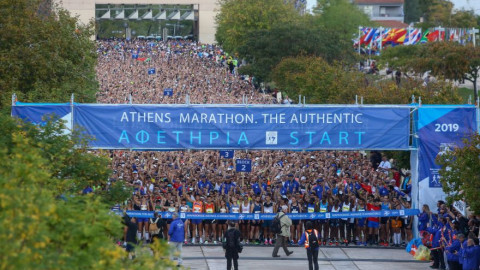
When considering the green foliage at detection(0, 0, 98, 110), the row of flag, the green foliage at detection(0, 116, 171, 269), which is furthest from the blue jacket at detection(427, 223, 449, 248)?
the row of flag

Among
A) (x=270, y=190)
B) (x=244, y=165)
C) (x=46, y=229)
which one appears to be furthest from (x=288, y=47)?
(x=46, y=229)

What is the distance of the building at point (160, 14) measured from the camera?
131500mm

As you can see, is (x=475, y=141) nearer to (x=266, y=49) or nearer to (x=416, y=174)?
(x=416, y=174)

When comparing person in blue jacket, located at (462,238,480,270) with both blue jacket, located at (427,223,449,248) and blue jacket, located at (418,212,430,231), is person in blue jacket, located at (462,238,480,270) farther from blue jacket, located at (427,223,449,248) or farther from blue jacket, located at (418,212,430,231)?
blue jacket, located at (418,212,430,231)

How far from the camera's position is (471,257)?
60.4ft

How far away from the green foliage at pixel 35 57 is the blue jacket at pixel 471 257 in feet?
39.9

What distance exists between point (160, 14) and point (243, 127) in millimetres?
111109

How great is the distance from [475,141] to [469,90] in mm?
49399

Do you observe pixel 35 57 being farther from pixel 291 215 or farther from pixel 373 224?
pixel 373 224

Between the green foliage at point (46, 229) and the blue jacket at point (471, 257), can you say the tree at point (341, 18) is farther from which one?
the green foliage at point (46, 229)

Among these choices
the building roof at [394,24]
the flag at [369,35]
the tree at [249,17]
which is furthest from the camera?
the building roof at [394,24]

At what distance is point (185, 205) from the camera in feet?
77.5

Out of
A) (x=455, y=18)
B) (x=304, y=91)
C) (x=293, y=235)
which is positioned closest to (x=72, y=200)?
(x=293, y=235)

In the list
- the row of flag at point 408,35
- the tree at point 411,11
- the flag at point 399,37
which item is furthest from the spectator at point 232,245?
the tree at point 411,11
